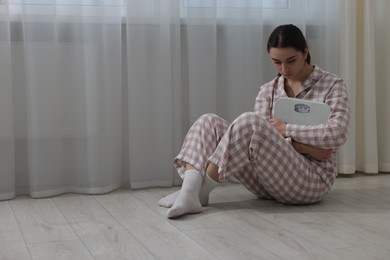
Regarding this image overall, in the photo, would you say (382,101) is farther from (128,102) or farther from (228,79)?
(128,102)

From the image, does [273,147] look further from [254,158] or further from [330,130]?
[330,130]

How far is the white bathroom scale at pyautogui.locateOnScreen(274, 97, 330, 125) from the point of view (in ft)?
7.16

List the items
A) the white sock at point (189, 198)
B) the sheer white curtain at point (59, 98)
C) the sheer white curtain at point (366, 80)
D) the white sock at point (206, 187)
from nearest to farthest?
the white sock at point (189, 198) < the white sock at point (206, 187) < the sheer white curtain at point (59, 98) < the sheer white curtain at point (366, 80)

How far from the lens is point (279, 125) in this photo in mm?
2215

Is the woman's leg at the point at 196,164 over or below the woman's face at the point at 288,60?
below

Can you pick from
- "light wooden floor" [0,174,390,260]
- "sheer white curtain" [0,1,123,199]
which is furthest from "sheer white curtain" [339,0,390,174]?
"sheer white curtain" [0,1,123,199]

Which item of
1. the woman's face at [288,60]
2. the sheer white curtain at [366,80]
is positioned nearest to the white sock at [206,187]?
the woman's face at [288,60]

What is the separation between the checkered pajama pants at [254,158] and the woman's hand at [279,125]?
0.08 meters

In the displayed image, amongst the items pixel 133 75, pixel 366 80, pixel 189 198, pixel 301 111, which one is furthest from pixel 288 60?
pixel 366 80

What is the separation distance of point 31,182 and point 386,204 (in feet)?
4.27

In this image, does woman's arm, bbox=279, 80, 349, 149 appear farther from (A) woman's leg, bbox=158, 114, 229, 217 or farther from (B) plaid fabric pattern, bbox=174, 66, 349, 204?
(A) woman's leg, bbox=158, 114, 229, 217

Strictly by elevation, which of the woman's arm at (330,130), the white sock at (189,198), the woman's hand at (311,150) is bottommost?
the white sock at (189,198)

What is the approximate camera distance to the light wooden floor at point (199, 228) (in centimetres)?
167

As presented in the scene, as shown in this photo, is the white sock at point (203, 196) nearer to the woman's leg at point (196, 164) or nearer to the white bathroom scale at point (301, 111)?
the woman's leg at point (196, 164)
